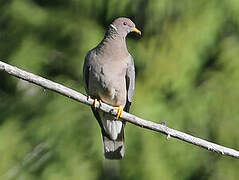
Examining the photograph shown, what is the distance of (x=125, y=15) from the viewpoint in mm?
7234

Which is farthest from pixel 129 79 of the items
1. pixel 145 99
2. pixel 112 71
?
pixel 145 99

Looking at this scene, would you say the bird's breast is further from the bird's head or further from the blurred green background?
the blurred green background

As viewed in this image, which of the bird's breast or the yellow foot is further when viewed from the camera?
the bird's breast

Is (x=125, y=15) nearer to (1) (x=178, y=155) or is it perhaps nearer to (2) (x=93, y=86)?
(1) (x=178, y=155)

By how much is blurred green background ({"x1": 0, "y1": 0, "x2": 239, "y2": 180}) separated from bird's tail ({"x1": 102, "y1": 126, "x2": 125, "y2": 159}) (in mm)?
813

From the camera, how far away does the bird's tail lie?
19.7ft

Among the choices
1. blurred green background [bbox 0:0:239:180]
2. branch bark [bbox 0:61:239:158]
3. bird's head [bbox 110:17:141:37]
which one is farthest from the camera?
blurred green background [bbox 0:0:239:180]

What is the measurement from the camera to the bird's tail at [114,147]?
6.02 metres

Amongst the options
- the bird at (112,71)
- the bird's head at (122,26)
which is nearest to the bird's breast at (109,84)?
the bird at (112,71)

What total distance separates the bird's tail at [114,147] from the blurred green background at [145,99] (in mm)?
813

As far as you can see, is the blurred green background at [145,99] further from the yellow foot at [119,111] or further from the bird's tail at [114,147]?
the yellow foot at [119,111]

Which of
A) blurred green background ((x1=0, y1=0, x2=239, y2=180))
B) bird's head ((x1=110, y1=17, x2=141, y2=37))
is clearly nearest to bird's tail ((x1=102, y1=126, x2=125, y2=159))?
bird's head ((x1=110, y1=17, x2=141, y2=37))

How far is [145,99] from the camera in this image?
7.04 m

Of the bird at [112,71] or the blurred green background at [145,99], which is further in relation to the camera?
the blurred green background at [145,99]
